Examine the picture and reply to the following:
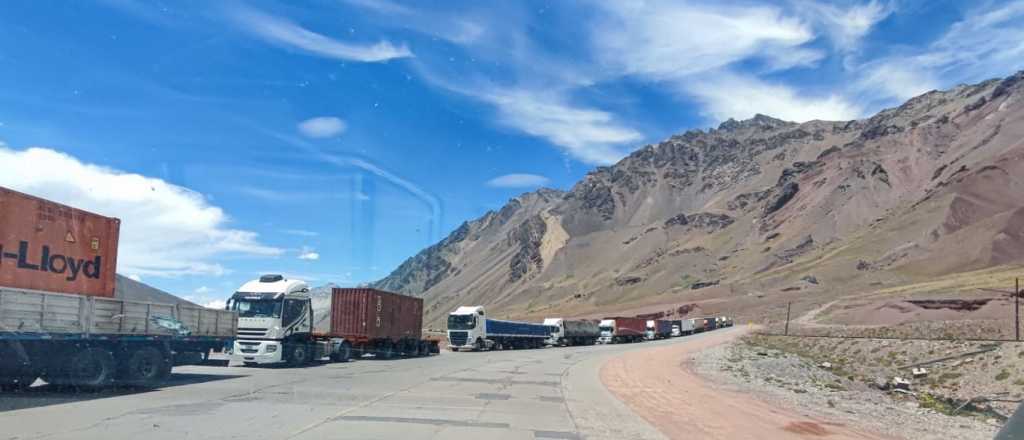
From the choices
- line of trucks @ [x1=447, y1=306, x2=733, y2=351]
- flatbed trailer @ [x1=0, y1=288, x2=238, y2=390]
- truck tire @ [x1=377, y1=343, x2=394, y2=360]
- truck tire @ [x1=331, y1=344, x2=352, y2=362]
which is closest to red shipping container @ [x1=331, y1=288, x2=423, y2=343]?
truck tire @ [x1=377, y1=343, x2=394, y2=360]

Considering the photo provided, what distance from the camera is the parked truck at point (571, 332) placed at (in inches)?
2751

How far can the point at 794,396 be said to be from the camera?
27.4 metres

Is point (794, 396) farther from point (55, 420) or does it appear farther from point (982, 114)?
point (982, 114)

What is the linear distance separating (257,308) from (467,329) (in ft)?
82.0

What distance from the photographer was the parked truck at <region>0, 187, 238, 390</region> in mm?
16705

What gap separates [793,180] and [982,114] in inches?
1533

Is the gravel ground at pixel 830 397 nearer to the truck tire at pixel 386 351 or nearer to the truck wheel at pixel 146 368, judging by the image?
the truck tire at pixel 386 351

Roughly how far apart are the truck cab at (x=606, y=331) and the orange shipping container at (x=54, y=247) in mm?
62385

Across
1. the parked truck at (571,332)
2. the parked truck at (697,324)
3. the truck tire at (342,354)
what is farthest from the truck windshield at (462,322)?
the parked truck at (697,324)

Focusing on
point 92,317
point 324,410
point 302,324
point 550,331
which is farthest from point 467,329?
point 324,410

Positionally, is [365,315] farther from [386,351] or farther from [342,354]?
[342,354]

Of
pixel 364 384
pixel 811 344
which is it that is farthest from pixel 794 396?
pixel 811 344

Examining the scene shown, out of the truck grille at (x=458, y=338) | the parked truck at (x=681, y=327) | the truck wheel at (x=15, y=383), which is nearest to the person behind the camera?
the truck wheel at (x=15, y=383)

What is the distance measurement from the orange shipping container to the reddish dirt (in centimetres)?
1393
